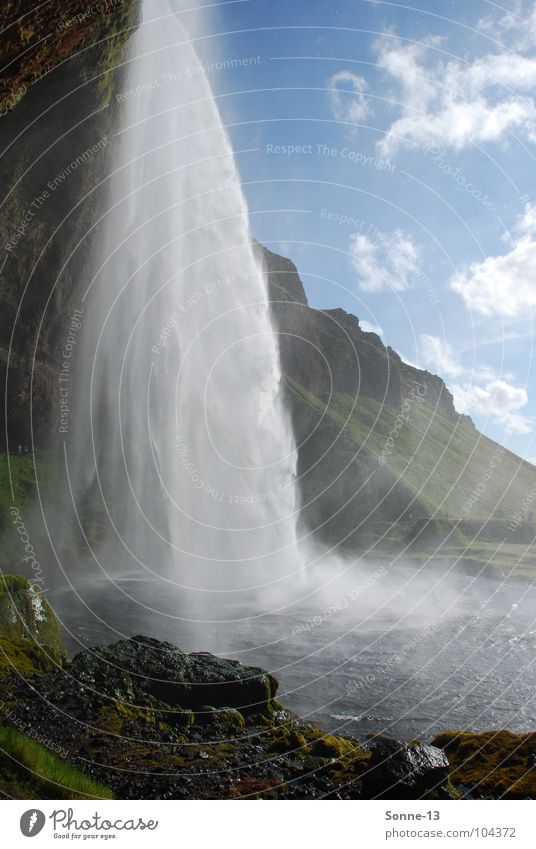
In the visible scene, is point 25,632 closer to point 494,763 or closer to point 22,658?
point 22,658

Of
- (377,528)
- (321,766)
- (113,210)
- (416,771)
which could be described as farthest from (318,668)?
(377,528)

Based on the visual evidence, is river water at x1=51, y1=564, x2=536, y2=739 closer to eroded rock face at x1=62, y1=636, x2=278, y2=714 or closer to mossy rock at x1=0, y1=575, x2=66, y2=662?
eroded rock face at x1=62, y1=636, x2=278, y2=714

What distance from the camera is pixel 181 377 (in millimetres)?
47781

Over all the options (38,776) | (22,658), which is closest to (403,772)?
(38,776)

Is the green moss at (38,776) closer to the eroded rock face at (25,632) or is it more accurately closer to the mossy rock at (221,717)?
the eroded rock face at (25,632)

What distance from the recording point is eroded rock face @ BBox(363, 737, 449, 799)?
401 inches

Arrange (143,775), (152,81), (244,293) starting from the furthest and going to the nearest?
(244,293) < (152,81) < (143,775)

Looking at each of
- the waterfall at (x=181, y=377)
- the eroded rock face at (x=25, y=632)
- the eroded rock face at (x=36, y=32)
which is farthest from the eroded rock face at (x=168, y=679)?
the waterfall at (x=181, y=377)

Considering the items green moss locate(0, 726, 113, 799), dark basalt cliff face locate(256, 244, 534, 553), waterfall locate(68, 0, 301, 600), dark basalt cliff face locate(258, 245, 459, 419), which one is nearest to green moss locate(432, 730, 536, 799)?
green moss locate(0, 726, 113, 799)

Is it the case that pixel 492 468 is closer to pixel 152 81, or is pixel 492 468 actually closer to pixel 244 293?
pixel 244 293

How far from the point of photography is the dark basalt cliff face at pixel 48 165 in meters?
13.7

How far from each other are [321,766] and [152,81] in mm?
47140

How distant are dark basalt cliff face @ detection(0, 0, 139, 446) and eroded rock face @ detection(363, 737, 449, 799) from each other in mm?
19907

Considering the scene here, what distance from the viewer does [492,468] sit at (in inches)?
6171
